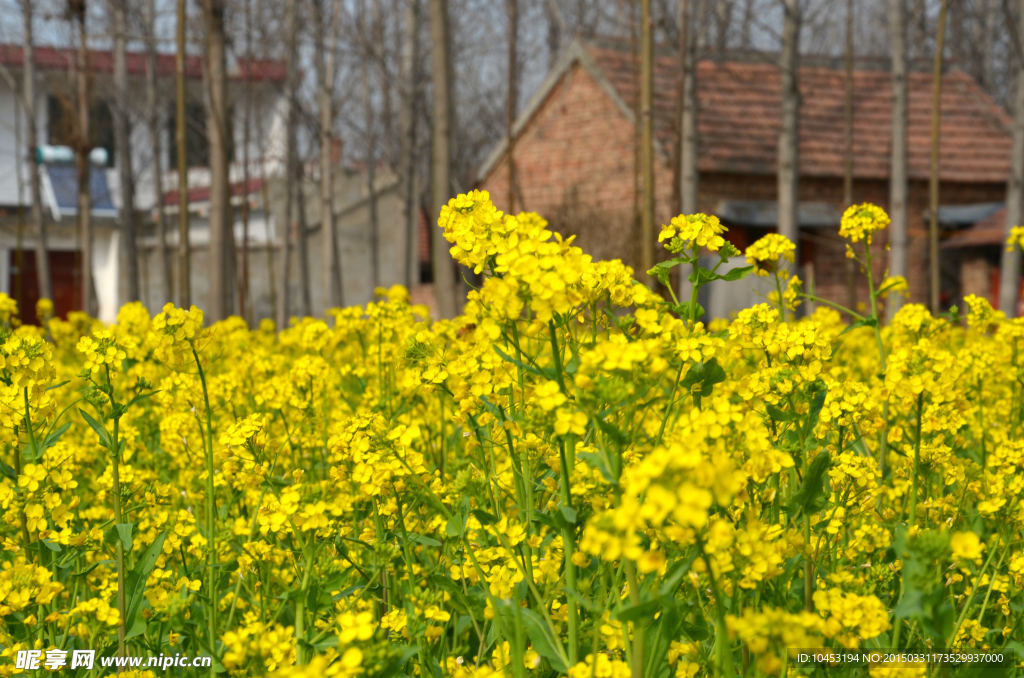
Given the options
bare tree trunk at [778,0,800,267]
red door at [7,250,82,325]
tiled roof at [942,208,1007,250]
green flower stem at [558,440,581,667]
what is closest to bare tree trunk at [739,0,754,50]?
bare tree trunk at [778,0,800,267]

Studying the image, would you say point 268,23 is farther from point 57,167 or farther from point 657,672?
point 657,672

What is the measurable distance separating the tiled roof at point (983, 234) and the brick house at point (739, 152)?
46 centimetres

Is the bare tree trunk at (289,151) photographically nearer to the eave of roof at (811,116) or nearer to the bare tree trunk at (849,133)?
the eave of roof at (811,116)

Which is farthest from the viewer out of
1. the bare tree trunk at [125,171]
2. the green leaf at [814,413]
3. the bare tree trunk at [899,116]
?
the bare tree trunk at [125,171]

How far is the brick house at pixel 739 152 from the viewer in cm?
1377

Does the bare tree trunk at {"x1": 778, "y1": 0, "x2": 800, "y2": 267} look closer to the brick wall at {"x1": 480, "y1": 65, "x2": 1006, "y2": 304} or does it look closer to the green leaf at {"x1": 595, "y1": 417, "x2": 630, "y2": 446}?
the brick wall at {"x1": 480, "y1": 65, "x2": 1006, "y2": 304}

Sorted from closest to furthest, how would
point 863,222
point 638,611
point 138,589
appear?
point 638,611 < point 138,589 < point 863,222

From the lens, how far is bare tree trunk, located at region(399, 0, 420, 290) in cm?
1370

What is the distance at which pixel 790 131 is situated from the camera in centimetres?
906

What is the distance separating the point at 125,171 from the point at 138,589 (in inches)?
422

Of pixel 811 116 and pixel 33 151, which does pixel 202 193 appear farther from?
pixel 811 116

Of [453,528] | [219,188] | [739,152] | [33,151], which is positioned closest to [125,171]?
[33,151]

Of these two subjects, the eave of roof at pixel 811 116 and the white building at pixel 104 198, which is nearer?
the eave of roof at pixel 811 116

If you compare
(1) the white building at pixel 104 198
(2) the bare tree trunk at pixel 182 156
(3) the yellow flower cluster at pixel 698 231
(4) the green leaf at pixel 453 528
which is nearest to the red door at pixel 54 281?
(1) the white building at pixel 104 198
